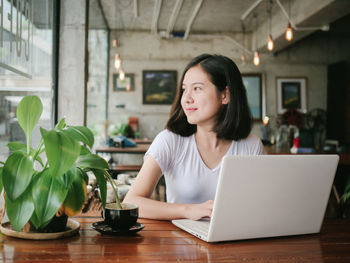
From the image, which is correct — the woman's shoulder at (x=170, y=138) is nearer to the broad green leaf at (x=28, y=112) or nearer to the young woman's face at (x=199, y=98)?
the young woman's face at (x=199, y=98)

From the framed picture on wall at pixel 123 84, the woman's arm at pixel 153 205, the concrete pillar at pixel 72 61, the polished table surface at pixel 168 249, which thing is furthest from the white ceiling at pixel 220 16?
the polished table surface at pixel 168 249

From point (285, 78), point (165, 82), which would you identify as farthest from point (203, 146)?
point (285, 78)

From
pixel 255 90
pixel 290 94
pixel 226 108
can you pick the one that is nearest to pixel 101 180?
pixel 226 108

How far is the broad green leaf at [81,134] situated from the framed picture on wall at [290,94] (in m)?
8.80

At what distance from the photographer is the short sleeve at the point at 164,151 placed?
1.67 metres

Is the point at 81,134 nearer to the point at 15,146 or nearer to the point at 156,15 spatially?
the point at 15,146

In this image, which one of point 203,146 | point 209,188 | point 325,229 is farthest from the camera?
point 203,146

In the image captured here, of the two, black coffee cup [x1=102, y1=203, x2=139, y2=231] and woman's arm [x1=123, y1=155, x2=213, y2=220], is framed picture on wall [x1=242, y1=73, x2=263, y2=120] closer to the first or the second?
woman's arm [x1=123, y1=155, x2=213, y2=220]

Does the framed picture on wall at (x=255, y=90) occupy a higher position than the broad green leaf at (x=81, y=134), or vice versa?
the framed picture on wall at (x=255, y=90)

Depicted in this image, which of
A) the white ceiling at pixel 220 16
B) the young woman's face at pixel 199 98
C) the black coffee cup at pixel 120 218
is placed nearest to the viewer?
the black coffee cup at pixel 120 218

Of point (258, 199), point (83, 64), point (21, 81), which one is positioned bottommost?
point (258, 199)

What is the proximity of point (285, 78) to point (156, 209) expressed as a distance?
8.62 metres

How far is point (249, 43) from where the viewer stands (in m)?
9.23

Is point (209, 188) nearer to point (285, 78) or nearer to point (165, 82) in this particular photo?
point (165, 82)
